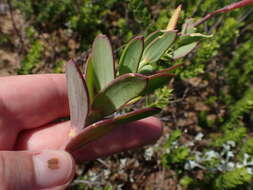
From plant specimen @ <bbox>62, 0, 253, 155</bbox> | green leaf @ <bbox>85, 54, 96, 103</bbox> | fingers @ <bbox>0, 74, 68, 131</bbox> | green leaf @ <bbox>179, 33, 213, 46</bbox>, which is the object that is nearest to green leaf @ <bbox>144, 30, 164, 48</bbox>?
plant specimen @ <bbox>62, 0, 253, 155</bbox>

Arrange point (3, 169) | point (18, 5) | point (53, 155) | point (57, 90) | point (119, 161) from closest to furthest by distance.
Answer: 1. point (3, 169)
2. point (53, 155)
3. point (57, 90)
4. point (119, 161)
5. point (18, 5)

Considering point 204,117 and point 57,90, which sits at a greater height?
point 57,90

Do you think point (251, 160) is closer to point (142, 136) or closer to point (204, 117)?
point (204, 117)

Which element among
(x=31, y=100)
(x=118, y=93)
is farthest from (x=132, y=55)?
(x=31, y=100)

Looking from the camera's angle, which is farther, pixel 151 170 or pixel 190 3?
pixel 151 170

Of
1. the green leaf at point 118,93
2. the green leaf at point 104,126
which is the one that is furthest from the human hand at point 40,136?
the green leaf at point 118,93

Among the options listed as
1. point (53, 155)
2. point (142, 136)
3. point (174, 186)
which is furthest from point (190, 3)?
point (174, 186)
